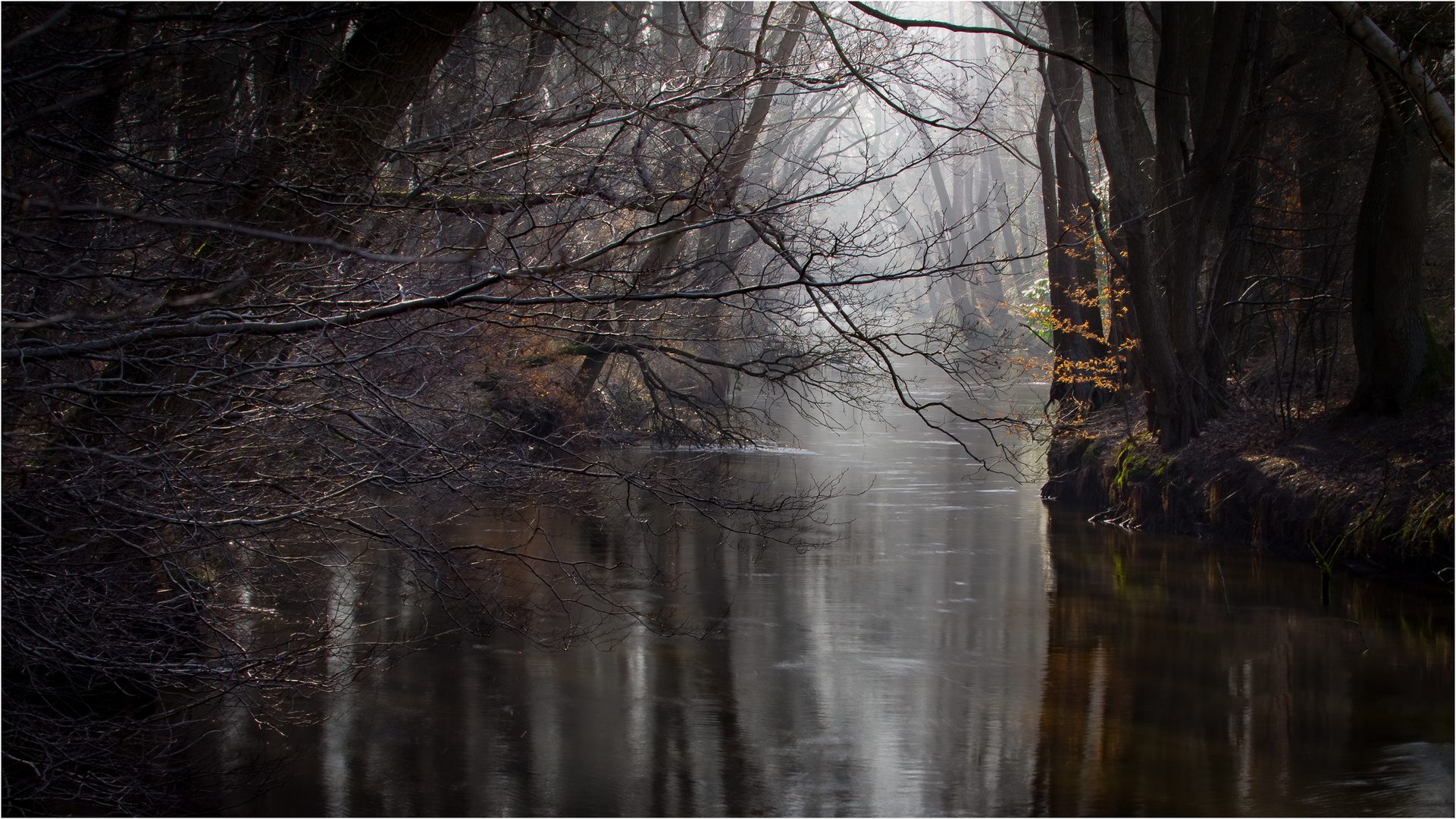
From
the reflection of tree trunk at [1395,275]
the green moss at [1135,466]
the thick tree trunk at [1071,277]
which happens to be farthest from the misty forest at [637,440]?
the thick tree trunk at [1071,277]

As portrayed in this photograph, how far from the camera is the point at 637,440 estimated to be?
46.3 ft

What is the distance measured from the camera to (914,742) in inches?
323

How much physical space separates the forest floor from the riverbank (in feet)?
0.05

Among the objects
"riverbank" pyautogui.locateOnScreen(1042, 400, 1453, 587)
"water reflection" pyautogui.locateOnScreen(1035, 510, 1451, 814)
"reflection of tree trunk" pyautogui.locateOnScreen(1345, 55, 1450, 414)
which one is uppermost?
"reflection of tree trunk" pyautogui.locateOnScreen(1345, 55, 1450, 414)

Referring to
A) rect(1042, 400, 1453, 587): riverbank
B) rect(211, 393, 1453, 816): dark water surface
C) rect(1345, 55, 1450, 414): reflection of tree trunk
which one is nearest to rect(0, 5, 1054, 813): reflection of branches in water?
rect(211, 393, 1453, 816): dark water surface

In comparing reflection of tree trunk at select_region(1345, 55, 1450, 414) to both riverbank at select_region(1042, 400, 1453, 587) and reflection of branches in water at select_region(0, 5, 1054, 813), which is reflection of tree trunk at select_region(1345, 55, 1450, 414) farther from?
reflection of branches in water at select_region(0, 5, 1054, 813)

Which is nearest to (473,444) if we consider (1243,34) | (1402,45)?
(1402,45)

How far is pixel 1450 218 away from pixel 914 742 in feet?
38.8

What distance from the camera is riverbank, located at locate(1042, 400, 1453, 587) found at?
11.6 meters

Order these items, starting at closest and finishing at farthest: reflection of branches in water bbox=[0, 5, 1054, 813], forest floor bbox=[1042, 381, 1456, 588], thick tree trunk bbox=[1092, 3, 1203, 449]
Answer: reflection of branches in water bbox=[0, 5, 1054, 813]
forest floor bbox=[1042, 381, 1456, 588]
thick tree trunk bbox=[1092, 3, 1203, 449]

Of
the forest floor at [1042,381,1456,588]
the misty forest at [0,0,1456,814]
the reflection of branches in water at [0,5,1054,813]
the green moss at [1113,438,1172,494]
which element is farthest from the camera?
the green moss at [1113,438,1172,494]

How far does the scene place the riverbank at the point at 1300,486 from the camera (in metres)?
11.6

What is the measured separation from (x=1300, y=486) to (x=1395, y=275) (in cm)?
255

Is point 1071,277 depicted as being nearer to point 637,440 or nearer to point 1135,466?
point 1135,466
